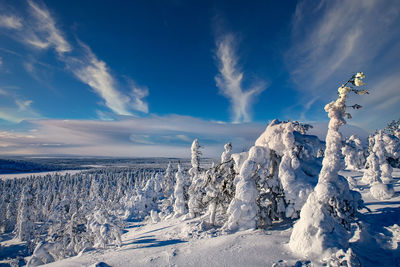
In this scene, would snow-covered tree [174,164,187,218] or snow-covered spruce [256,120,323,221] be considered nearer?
snow-covered spruce [256,120,323,221]

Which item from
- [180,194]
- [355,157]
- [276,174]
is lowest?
[180,194]

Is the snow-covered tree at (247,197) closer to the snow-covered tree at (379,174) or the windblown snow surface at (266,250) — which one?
the windblown snow surface at (266,250)

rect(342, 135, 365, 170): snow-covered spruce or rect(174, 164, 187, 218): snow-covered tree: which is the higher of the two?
rect(342, 135, 365, 170): snow-covered spruce

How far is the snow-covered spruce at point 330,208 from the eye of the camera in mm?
6949

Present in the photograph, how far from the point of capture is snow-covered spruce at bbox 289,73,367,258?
6.95 m

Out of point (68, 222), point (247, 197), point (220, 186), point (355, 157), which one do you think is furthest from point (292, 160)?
point (355, 157)

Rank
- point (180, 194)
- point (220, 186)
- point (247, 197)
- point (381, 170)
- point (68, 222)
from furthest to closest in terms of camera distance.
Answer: point (180, 194) < point (68, 222) < point (381, 170) < point (220, 186) < point (247, 197)

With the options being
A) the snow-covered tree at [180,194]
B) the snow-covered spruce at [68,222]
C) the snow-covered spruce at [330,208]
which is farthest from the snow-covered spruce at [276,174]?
the snow-covered tree at [180,194]

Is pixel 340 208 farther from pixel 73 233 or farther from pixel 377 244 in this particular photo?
pixel 73 233

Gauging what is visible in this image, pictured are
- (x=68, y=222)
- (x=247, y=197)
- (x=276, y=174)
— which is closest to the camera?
(x=247, y=197)

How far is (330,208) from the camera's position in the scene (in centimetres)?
788

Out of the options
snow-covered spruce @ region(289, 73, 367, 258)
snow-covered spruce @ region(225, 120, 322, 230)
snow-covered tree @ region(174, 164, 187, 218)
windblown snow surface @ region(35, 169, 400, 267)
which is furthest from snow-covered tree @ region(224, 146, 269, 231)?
snow-covered tree @ region(174, 164, 187, 218)

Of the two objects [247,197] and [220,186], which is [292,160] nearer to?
[247,197]

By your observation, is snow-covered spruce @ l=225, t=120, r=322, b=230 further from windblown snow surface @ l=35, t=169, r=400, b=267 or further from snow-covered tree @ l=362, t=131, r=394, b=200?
snow-covered tree @ l=362, t=131, r=394, b=200
